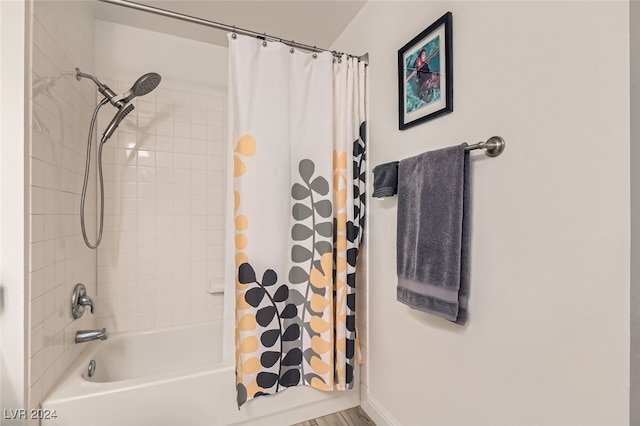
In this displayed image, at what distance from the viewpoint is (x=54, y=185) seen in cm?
129

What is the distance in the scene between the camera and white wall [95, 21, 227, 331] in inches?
74.2

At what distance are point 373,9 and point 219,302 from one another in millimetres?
2093

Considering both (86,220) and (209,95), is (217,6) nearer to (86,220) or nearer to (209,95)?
(209,95)

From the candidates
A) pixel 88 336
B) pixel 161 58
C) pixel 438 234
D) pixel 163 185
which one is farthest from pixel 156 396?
pixel 161 58

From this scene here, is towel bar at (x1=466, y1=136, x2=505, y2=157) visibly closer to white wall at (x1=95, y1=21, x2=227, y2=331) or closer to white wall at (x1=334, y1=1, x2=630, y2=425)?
white wall at (x1=334, y1=1, x2=630, y2=425)

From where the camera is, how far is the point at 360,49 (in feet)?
5.80

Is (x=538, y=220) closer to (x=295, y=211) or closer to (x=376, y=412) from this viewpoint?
(x=295, y=211)

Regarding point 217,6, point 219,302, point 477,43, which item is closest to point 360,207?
point 477,43

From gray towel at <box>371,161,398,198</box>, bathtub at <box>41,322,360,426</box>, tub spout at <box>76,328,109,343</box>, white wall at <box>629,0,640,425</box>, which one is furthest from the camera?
tub spout at <box>76,328,109,343</box>

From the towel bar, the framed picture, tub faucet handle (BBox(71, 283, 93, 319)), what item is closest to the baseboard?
the towel bar

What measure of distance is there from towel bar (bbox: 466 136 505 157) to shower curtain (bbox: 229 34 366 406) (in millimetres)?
722

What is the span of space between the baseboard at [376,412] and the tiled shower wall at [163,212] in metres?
1.16

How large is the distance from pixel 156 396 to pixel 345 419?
3.23 ft

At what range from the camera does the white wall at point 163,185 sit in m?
1.88
